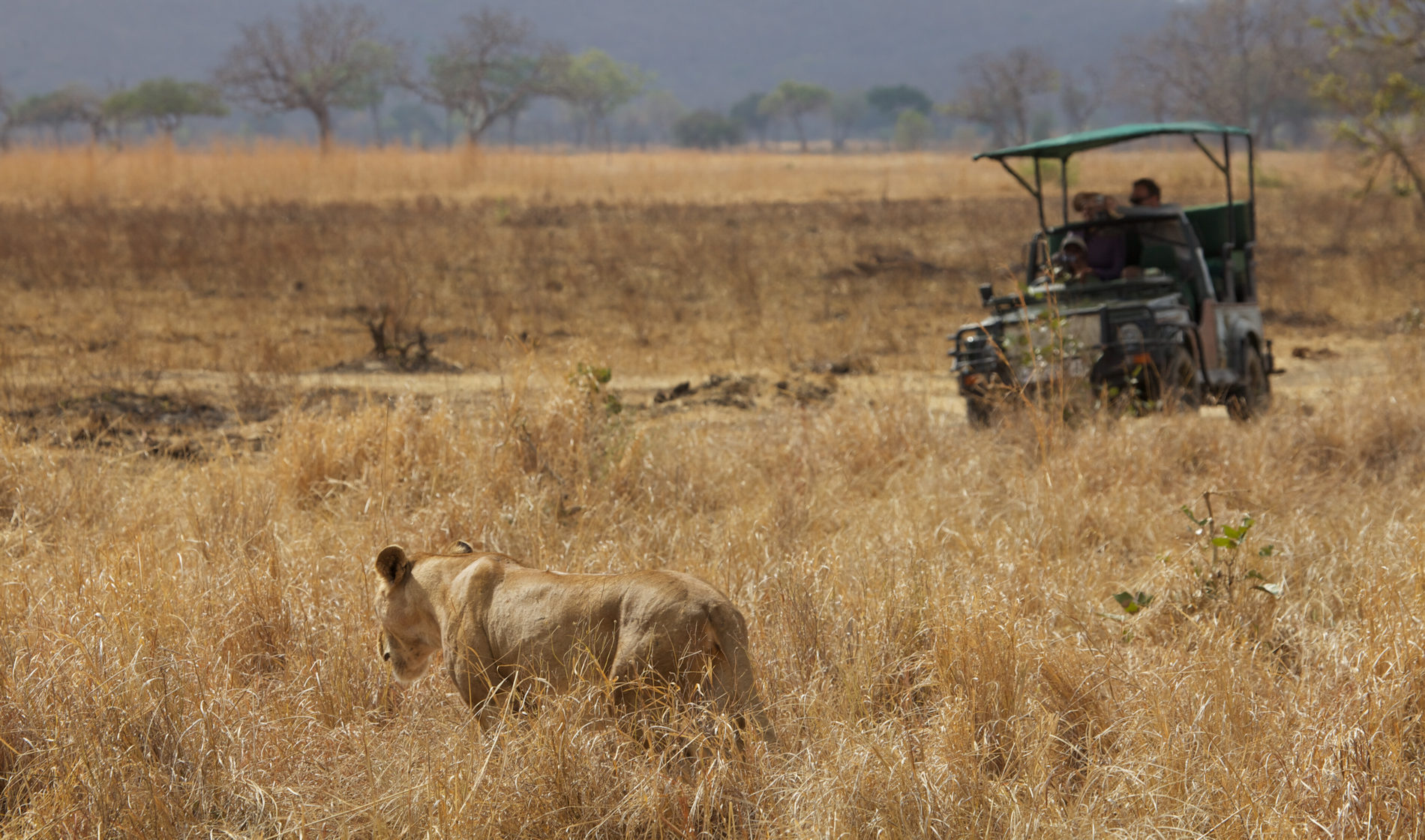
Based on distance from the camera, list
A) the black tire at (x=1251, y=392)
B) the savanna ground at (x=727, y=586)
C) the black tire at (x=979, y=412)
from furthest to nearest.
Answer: the black tire at (x=1251, y=392) < the black tire at (x=979, y=412) < the savanna ground at (x=727, y=586)

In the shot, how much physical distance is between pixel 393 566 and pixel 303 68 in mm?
63537

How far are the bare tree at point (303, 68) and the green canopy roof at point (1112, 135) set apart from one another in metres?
45.2

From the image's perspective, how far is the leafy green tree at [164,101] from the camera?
204 feet

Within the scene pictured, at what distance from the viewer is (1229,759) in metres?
3.22

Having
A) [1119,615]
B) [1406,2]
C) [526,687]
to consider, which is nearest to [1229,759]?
[1119,615]

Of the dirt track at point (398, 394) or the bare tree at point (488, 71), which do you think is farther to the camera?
the bare tree at point (488, 71)

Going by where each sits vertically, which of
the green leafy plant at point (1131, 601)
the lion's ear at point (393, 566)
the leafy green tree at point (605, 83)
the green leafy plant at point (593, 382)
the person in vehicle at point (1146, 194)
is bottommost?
the green leafy plant at point (1131, 601)

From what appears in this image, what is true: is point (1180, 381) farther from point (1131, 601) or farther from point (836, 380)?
point (1131, 601)

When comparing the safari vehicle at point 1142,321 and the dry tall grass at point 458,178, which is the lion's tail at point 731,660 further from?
the dry tall grass at point 458,178

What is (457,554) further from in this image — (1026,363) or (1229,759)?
(1026,363)

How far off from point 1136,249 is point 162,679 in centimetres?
821

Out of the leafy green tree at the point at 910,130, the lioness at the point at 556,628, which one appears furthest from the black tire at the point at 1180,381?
the leafy green tree at the point at 910,130

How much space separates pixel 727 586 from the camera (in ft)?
14.6

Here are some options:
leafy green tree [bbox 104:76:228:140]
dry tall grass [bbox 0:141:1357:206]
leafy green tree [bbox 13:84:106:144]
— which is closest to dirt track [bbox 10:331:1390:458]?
dry tall grass [bbox 0:141:1357:206]
